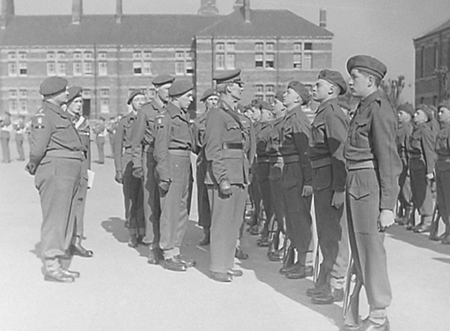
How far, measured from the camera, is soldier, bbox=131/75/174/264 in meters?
7.71

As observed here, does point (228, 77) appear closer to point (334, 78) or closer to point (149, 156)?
point (334, 78)

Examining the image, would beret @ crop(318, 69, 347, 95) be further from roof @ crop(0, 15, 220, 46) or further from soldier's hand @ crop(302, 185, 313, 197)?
roof @ crop(0, 15, 220, 46)

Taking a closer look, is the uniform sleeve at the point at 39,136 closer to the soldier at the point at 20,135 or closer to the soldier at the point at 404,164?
the soldier at the point at 404,164

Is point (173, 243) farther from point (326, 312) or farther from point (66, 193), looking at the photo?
point (326, 312)

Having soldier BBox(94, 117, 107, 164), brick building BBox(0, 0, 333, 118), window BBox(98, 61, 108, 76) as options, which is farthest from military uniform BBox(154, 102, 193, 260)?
window BBox(98, 61, 108, 76)

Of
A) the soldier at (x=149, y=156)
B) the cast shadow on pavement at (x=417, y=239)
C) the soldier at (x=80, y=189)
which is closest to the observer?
the soldier at (x=80, y=189)

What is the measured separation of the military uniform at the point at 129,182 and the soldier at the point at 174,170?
1590 mm

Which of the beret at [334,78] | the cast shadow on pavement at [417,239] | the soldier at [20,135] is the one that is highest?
the beret at [334,78]

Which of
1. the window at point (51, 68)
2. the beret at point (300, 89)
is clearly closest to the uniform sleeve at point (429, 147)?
the beret at point (300, 89)

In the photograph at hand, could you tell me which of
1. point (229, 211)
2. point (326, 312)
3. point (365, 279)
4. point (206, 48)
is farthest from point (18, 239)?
point (206, 48)

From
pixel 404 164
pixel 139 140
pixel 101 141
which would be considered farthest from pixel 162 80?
pixel 101 141

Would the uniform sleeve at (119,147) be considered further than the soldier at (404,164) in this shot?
No

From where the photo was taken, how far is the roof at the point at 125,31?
34500 mm

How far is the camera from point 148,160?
7.79 metres
